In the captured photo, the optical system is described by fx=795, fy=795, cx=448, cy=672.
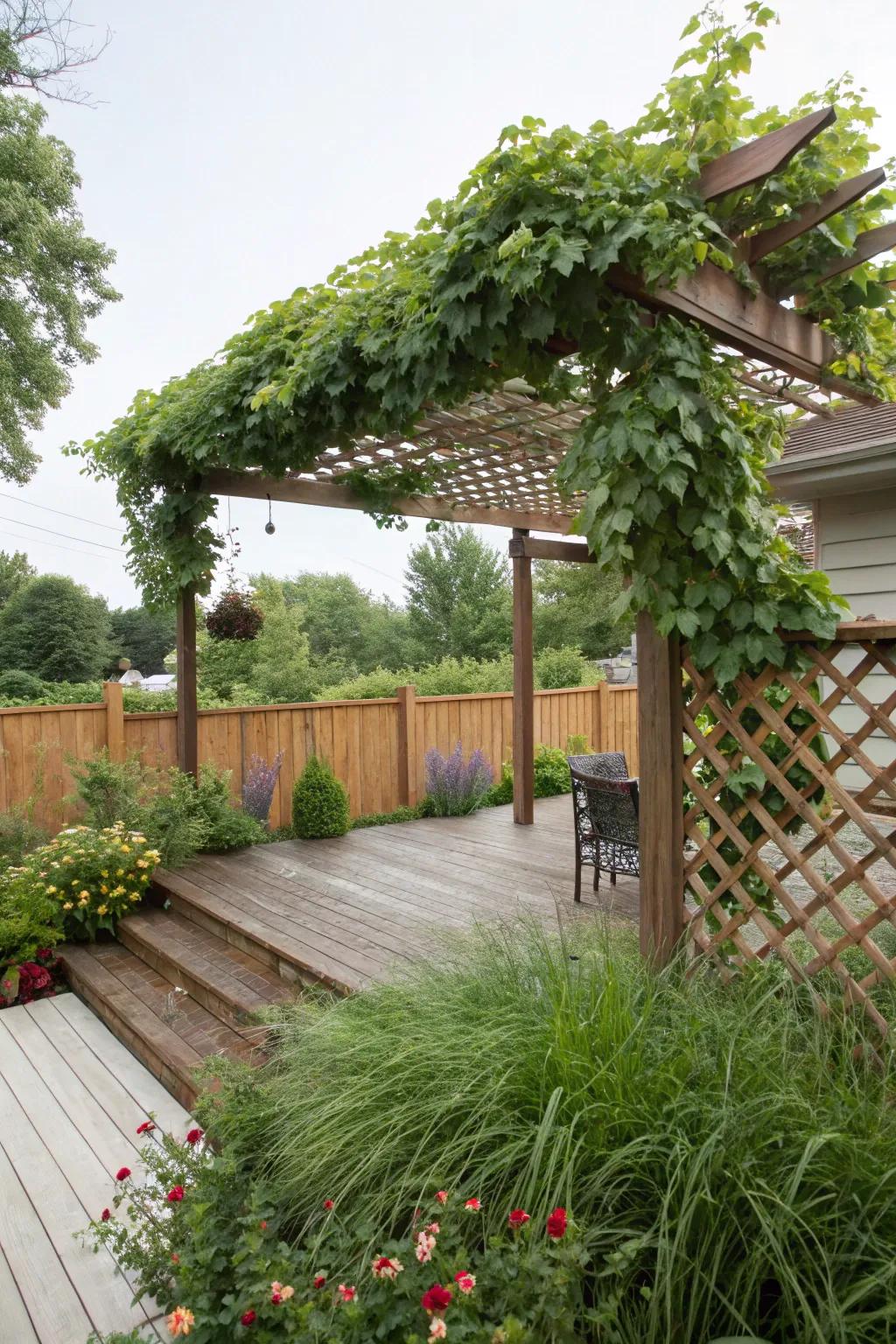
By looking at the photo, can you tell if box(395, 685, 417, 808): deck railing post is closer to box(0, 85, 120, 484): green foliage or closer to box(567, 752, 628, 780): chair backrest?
box(567, 752, 628, 780): chair backrest

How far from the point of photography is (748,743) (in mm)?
2426

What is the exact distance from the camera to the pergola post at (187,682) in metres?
5.37

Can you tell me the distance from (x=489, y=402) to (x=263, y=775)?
11.0 feet

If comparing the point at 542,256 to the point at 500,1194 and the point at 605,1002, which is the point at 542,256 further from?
the point at 500,1194

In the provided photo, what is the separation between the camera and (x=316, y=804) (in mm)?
6062

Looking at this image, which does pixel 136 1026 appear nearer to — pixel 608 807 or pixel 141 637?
pixel 608 807

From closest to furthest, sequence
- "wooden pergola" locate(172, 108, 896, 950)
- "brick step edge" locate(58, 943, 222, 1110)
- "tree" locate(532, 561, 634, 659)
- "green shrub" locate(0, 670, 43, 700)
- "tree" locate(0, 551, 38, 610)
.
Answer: "wooden pergola" locate(172, 108, 896, 950), "brick step edge" locate(58, 943, 222, 1110), "green shrub" locate(0, 670, 43, 700), "tree" locate(532, 561, 634, 659), "tree" locate(0, 551, 38, 610)

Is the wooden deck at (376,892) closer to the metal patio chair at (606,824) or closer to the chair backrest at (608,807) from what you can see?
the metal patio chair at (606,824)

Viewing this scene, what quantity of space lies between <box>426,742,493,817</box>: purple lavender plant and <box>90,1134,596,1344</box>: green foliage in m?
5.04

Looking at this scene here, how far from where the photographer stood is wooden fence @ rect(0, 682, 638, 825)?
5215 mm

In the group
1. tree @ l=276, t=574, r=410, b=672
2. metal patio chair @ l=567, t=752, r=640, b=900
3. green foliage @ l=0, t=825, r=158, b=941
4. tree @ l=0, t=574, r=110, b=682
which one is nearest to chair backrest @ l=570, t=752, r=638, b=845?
metal patio chair @ l=567, t=752, r=640, b=900

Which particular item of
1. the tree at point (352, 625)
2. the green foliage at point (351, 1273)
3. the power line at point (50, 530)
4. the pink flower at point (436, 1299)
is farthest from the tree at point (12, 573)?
the pink flower at point (436, 1299)

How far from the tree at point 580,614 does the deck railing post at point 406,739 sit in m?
11.9

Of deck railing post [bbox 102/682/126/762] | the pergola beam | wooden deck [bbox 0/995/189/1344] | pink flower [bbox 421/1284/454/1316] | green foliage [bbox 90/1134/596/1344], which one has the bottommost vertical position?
wooden deck [bbox 0/995/189/1344]
